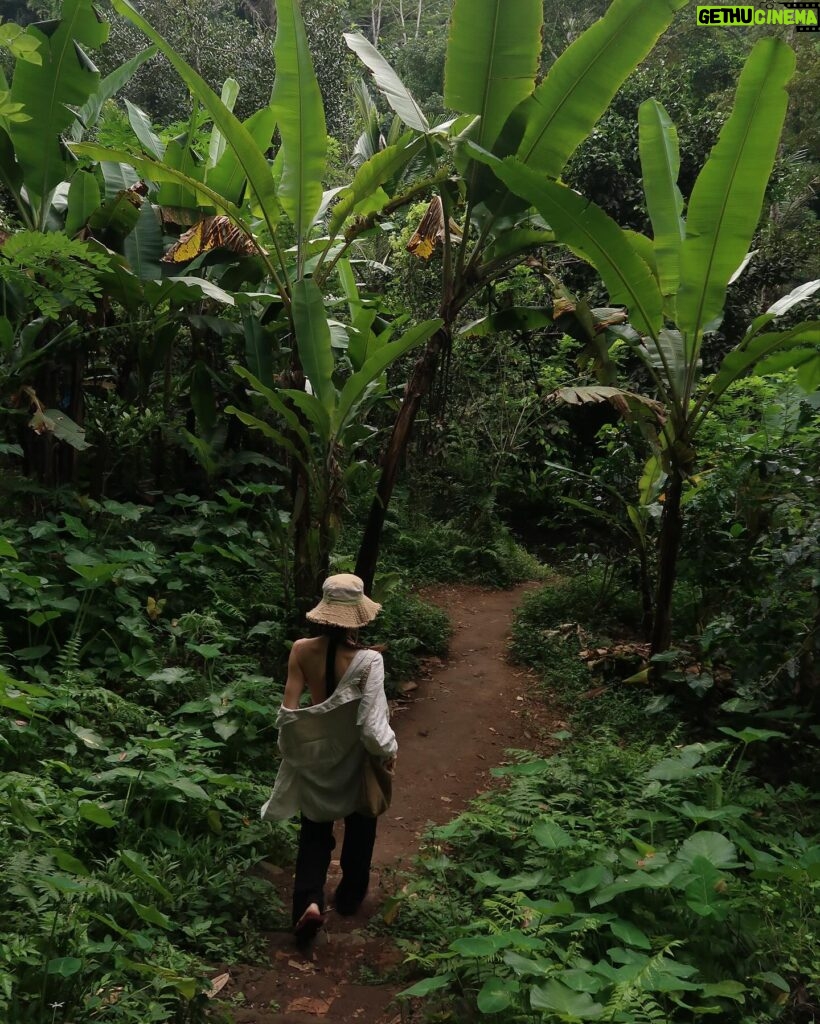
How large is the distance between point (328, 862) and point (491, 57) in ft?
14.4

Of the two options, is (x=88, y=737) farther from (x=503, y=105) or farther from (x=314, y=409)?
(x=503, y=105)

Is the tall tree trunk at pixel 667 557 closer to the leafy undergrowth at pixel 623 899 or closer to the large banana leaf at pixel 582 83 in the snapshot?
the leafy undergrowth at pixel 623 899

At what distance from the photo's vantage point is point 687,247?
15.0ft

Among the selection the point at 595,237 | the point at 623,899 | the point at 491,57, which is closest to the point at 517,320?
the point at 595,237

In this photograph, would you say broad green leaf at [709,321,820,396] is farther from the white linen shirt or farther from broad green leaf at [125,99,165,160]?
broad green leaf at [125,99,165,160]

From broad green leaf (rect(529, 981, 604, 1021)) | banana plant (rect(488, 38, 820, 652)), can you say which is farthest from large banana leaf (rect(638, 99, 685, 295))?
broad green leaf (rect(529, 981, 604, 1021))

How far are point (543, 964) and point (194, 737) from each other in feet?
6.98

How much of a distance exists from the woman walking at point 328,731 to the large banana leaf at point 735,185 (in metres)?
2.88

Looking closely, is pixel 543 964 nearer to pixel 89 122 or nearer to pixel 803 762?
pixel 803 762

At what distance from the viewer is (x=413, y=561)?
8.97m

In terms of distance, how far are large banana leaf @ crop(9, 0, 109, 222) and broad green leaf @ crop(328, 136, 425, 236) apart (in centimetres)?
191

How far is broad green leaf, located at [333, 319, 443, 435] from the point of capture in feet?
15.6

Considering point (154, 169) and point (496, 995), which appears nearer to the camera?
point (496, 995)

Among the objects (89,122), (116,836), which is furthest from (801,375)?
(89,122)
